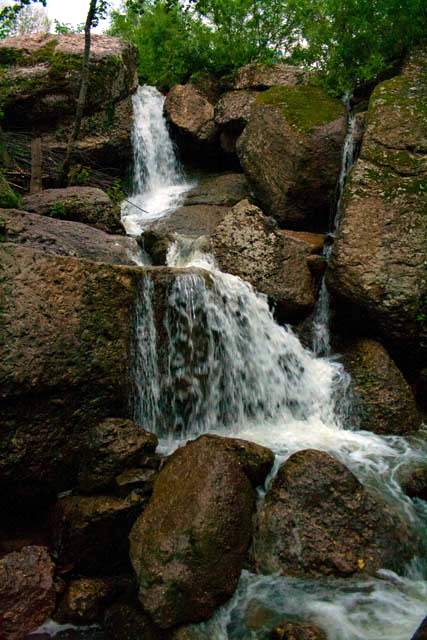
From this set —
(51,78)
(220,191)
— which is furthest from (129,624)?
(51,78)

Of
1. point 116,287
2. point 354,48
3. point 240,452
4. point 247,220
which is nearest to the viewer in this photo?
point 240,452

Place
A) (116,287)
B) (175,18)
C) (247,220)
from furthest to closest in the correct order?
(175,18) → (247,220) → (116,287)

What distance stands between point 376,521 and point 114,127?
1136 cm

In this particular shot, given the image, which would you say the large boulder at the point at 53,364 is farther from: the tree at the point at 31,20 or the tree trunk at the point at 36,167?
the tree at the point at 31,20

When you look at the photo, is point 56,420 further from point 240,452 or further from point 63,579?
point 240,452

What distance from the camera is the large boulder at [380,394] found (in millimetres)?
6316

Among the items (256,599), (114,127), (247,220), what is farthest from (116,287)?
(114,127)

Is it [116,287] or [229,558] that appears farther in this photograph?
[116,287]

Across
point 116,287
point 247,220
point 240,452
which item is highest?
point 247,220

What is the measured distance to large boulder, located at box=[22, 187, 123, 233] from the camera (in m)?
8.37

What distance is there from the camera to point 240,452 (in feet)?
14.6

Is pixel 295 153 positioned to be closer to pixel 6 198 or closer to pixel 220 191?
pixel 220 191

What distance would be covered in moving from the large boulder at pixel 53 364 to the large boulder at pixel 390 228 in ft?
12.3

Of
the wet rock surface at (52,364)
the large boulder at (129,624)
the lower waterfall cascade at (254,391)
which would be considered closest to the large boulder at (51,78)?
the lower waterfall cascade at (254,391)
